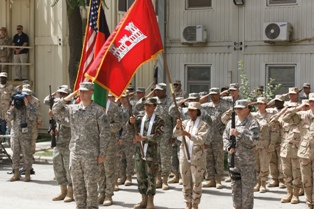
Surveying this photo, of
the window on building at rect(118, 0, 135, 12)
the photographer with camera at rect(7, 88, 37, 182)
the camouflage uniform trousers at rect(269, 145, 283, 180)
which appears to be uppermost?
the window on building at rect(118, 0, 135, 12)

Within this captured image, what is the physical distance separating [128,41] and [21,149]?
6.01 m

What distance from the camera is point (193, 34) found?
22.0m

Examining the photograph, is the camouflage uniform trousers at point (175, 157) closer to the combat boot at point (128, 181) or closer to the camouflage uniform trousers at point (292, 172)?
the combat boot at point (128, 181)

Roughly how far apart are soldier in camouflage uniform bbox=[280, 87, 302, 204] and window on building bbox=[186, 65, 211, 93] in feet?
27.0

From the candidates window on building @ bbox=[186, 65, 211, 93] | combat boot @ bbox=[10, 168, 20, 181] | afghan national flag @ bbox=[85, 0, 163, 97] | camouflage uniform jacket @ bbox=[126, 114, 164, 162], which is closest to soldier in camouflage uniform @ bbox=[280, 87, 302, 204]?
camouflage uniform jacket @ bbox=[126, 114, 164, 162]

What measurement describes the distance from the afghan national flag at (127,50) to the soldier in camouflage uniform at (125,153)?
14.0 feet

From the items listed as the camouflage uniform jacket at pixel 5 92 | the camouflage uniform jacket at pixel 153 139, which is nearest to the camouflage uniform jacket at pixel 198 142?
the camouflage uniform jacket at pixel 153 139

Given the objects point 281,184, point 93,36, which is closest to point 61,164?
point 93,36

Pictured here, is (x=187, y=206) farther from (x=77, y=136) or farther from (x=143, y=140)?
(x=77, y=136)

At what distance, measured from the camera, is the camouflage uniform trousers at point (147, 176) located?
1314cm

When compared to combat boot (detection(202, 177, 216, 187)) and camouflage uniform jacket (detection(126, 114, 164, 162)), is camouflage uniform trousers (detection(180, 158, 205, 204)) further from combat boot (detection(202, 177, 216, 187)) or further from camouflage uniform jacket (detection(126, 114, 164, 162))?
combat boot (detection(202, 177, 216, 187))

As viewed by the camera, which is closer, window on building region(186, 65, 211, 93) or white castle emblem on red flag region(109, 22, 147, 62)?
white castle emblem on red flag region(109, 22, 147, 62)

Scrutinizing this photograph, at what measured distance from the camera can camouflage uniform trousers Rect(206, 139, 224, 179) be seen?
16.0 metres

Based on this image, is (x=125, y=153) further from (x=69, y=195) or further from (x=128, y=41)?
(x=128, y=41)
